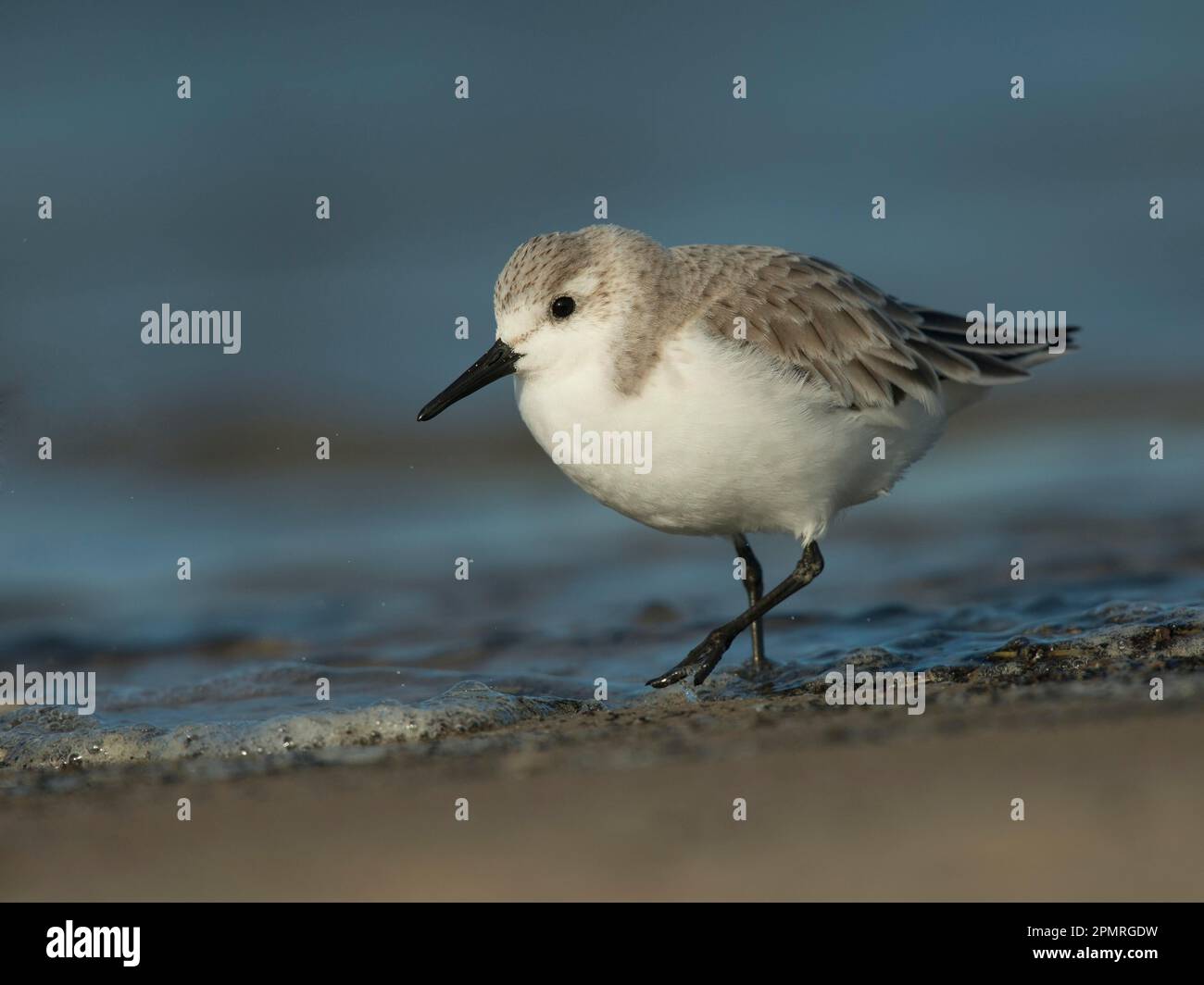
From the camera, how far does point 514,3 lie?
674 inches

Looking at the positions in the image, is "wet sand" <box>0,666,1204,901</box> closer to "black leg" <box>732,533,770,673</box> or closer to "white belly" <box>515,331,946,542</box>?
"white belly" <box>515,331,946,542</box>

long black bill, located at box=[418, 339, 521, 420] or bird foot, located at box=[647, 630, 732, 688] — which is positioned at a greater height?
long black bill, located at box=[418, 339, 521, 420]

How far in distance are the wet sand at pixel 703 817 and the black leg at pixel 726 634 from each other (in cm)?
106

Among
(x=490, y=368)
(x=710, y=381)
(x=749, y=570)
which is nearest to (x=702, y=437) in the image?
(x=710, y=381)

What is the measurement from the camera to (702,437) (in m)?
6.08

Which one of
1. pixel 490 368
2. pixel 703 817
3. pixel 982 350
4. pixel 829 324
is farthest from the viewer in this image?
pixel 982 350

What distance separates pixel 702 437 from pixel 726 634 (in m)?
1.05

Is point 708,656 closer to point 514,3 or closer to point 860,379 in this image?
point 860,379

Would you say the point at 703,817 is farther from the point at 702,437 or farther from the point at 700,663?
the point at 700,663

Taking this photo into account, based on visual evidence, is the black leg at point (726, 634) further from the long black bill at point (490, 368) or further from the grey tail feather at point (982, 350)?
the long black bill at point (490, 368)

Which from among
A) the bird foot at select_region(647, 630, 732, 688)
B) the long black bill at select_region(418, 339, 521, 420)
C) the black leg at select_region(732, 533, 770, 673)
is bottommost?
the bird foot at select_region(647, 630, 732, 688)

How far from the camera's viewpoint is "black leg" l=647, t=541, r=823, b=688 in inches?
262

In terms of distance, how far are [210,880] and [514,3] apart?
14.5 m

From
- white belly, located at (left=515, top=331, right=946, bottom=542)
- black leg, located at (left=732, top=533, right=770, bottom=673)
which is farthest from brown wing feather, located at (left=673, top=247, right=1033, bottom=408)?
black leg, located at (left=732, top=533, right=770, bottom=673)
